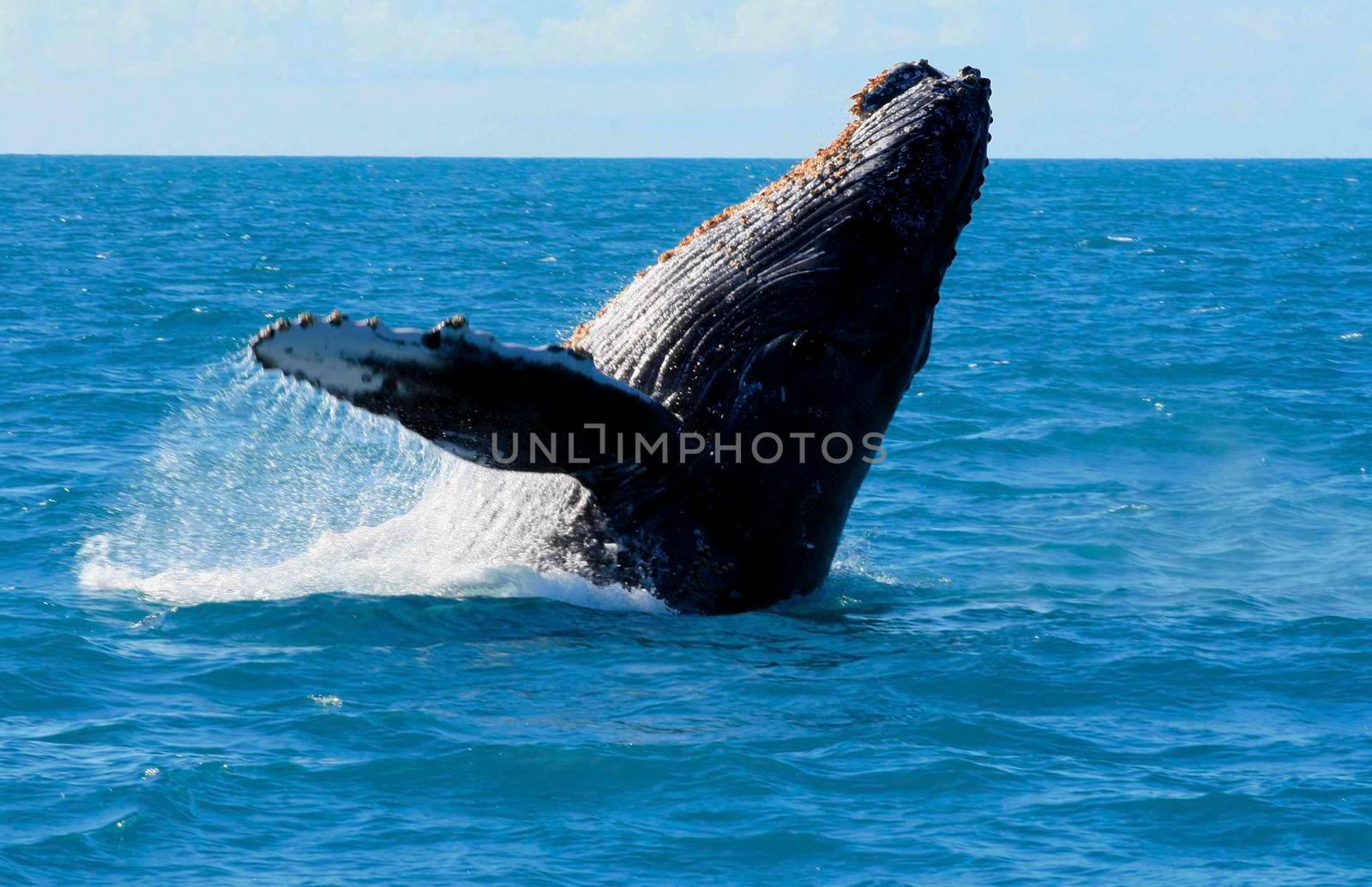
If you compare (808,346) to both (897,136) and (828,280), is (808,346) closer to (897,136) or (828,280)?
(828,280)

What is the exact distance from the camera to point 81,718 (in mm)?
8953

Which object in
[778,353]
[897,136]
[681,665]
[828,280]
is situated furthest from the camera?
[897,136]

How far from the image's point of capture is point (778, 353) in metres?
10.3

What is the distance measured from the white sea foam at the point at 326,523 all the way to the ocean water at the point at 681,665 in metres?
Answer: 0.05

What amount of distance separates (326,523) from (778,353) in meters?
5.47

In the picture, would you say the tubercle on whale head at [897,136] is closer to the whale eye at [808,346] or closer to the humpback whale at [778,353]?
the humpback whale at [778,353]

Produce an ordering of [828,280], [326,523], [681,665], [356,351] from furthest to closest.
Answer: [326,523]
[828,280]
[681,665]
[356,351]

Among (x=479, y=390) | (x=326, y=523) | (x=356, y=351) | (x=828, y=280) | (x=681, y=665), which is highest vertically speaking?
(x=828, y=280)

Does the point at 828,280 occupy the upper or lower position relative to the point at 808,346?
upper

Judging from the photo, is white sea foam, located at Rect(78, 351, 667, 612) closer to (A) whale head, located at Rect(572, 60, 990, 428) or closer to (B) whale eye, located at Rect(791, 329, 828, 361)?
(A) whale head, located at Rect(572, 60, 990, 428)

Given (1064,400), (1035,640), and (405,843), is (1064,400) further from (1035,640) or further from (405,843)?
(405,843)

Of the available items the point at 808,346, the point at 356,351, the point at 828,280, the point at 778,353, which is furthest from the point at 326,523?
the point at 356,351

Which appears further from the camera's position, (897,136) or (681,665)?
(897,136)

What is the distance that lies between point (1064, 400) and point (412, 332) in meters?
16.7
